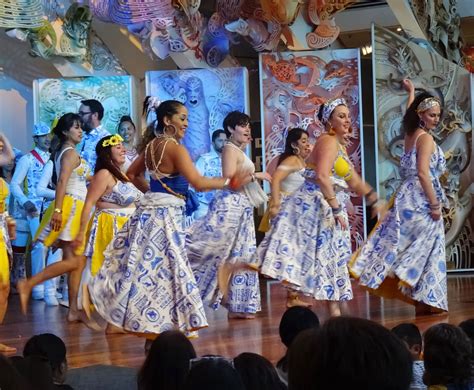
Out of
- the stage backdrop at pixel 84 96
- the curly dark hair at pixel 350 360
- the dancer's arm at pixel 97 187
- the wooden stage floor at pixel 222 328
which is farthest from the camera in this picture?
the stage backdrop at pixel 84 96

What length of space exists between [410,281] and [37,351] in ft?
11.2

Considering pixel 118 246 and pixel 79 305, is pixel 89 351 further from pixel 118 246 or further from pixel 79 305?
pixel 79 305

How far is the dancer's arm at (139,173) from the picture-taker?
5340 mm

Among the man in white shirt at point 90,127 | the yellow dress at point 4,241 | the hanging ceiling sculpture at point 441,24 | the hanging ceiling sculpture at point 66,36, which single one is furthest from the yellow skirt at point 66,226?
the hanging ceiling sculpture at point 441,24

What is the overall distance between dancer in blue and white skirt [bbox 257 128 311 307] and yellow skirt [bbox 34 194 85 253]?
1.29 m

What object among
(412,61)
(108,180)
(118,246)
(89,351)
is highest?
(412,61)

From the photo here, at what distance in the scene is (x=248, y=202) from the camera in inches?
273

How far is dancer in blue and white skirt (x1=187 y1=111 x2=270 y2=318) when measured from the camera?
6727 millimetres

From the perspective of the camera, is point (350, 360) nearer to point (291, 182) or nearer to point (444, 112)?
point (291, 182)

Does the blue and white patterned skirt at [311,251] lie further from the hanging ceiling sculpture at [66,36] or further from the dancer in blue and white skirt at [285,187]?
the hanging ceiling sculpture at [66,36]

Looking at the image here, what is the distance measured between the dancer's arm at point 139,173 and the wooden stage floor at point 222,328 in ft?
2.95

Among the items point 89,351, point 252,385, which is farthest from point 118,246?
point 252,385

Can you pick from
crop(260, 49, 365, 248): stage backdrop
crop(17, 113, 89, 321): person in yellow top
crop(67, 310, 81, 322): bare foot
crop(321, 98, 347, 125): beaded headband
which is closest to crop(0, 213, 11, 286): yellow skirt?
crop(17, 113, 89, 321): person in yellow top

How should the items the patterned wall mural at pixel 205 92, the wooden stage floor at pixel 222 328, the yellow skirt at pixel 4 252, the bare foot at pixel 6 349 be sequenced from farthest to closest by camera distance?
the patterned wall mural at pixel 205 92
the yellow skirt at pixel 4 252
the bare foot at pixel 6 349
the wooden stage floor at pixel 222 328
